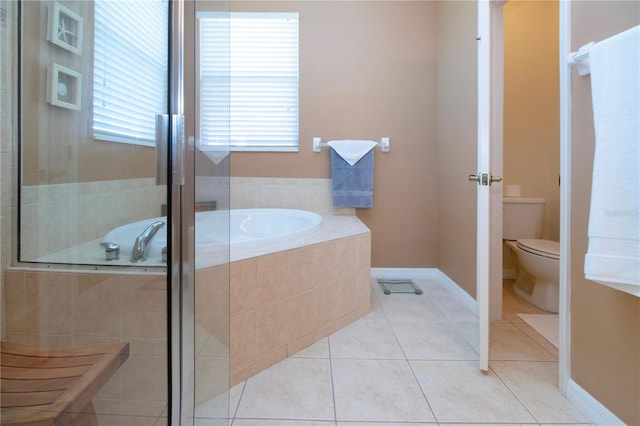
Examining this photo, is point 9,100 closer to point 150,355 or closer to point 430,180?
point 150,355

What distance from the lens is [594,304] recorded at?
40.0 inches

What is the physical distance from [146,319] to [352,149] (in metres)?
1.97

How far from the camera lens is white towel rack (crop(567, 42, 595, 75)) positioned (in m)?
0.99

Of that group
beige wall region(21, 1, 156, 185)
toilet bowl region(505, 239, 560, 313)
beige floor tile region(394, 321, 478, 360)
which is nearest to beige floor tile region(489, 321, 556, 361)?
beige floor tile region(394, 321, 478, 360)

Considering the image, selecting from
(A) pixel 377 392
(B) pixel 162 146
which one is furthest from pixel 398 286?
(B) pixel 162 146

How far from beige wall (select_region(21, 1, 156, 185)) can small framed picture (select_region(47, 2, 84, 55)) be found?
0.02 meters

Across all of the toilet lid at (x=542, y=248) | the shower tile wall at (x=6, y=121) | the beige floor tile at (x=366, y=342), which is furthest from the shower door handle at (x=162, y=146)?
the toilet lid at (x=542, y=248)

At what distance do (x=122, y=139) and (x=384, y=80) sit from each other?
7.24 ft

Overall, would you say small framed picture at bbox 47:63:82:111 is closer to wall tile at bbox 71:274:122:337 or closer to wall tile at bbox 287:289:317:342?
wall tile at bbox 71:274:122:337

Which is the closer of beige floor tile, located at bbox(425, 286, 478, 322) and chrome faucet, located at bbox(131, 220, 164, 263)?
chrome faucet, located at bbox(131, 220, 164, 263)

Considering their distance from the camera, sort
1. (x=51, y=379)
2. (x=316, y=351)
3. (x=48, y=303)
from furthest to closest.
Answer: (x=316, y=351)
(x=48, y=303)
(x=51, y=379)

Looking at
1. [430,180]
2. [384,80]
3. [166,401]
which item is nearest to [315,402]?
[166,401]

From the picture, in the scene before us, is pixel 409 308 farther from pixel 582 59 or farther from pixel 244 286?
pixel 582 59

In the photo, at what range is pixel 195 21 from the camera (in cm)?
81
